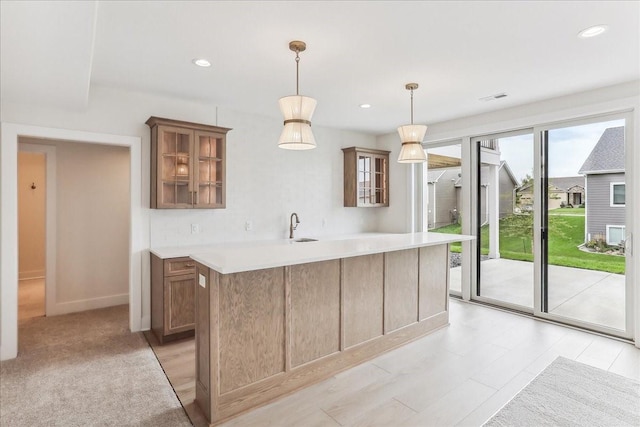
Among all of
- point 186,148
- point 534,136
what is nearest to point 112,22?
point 186,148

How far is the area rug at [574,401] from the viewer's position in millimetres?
2166

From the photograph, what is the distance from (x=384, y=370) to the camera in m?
2.81

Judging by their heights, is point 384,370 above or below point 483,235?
below

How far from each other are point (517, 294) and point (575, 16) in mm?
3320

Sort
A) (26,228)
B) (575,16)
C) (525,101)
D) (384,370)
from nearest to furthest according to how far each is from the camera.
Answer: (575,16)
(384,370)
(525,101)
(26,228)

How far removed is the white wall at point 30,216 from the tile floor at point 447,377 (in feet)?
19.7

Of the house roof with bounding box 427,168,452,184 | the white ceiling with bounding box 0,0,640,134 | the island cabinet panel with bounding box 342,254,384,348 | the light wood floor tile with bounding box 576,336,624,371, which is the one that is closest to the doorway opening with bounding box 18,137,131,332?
the white ceiling with bounding box 0,0,640,134

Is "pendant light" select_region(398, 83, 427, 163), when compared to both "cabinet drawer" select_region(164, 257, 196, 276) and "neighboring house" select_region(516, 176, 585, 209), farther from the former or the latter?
"cabinet drawer" select_region(164, 257, 196, 276)

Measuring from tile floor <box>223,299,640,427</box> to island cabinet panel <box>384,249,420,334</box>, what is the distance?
0.89ft

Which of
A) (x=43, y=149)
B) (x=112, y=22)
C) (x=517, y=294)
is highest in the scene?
(x=112, y=22)

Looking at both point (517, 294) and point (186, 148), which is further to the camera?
point (517, 294)

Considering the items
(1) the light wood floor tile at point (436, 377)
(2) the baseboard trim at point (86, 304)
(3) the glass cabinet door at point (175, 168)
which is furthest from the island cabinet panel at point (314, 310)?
(2) the baseboard trim at point (86, 304)

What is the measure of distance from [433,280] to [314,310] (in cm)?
166

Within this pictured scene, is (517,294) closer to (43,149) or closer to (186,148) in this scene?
(186,148)
